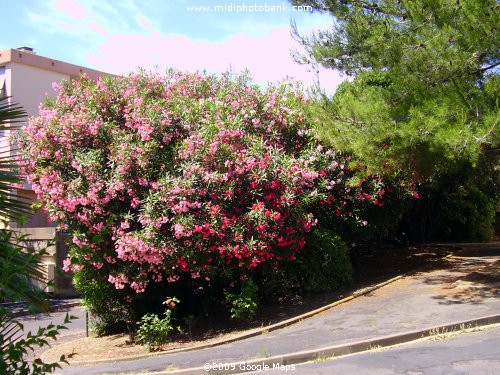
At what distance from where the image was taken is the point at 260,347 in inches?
321

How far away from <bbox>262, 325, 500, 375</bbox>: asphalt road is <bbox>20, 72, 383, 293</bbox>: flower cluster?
309 cm

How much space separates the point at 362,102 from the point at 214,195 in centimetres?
365

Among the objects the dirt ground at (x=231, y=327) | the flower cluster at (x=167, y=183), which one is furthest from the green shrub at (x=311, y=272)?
the flower cluster at (x=167, y=183)

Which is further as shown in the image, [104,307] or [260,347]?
[104,307]

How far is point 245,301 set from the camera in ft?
32.8

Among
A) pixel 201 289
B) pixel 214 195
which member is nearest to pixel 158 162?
pixel 214 195

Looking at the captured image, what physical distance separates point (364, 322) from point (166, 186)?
4.06 meters

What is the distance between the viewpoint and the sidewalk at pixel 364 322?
7.84 metres

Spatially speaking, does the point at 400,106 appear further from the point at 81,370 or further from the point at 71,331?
the point at 71,331

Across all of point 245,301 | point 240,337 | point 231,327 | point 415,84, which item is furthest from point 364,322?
point 415,84

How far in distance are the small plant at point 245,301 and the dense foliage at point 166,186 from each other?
248 millimetres

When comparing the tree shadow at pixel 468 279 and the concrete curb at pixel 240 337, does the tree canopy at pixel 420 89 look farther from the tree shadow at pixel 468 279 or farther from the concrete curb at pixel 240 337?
the concrete curb at pixel 240 337

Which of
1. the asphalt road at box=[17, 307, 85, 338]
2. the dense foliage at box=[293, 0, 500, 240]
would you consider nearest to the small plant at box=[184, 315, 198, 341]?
the asphalt road at box=[17, 307, 85, 338]

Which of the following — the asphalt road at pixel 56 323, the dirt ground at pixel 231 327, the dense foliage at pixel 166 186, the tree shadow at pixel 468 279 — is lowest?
the asphalt road at pixel 56 323
